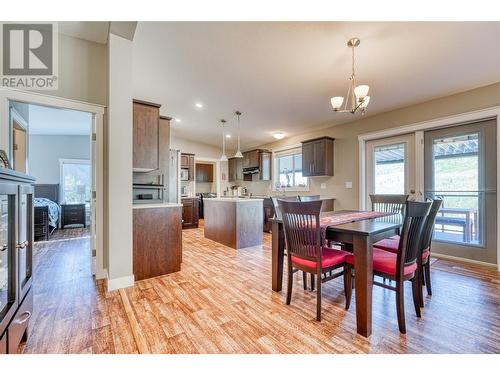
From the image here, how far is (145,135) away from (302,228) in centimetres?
232

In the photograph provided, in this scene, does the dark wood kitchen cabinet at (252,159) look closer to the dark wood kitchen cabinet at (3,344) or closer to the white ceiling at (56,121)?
the white ceiling at (56,121)

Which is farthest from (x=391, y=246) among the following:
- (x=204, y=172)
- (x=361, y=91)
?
(x=204, y=172)

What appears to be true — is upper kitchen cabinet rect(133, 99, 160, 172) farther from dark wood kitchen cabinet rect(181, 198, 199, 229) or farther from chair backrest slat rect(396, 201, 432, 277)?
dark wood kitchen cabinet rect(181, 198, 199, 229)

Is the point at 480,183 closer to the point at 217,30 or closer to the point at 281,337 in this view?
the point at 281,337

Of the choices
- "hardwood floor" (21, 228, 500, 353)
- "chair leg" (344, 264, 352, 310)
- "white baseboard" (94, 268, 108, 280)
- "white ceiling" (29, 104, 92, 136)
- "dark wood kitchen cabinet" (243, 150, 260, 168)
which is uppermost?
"white ceiling" (29, 104, 92, 136)

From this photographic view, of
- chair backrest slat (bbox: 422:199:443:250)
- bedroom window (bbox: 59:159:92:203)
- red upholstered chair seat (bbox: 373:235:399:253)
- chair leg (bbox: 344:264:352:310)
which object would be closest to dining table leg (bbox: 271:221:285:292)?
chair leg (bbox: 344:264:352:310)

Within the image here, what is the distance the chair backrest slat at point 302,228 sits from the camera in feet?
5.95

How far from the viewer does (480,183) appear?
313cm

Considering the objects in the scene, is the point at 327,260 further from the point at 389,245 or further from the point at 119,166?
the point at 119,166

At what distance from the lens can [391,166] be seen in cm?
405

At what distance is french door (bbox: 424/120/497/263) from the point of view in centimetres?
306

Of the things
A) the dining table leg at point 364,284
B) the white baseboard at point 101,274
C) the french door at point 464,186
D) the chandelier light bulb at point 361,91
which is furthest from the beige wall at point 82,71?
the french door at point 464,186

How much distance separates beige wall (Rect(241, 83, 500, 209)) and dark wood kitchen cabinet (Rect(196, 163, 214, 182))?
3510mm
